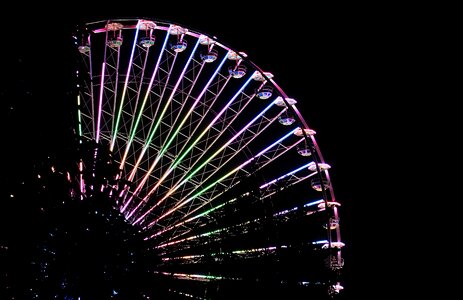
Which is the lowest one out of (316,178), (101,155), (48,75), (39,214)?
(39,214)

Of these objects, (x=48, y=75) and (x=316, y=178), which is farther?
(x=316, y=178)

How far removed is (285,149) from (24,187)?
404 inches

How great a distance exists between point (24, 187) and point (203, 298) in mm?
6395

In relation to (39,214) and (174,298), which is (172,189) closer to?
(174,298)

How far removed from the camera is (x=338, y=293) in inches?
545

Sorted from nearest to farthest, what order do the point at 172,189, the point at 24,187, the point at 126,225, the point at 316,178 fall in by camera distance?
the point at 24,187
the point at 126,225
the point at 172,189
the point at 316,178

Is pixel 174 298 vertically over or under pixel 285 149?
under

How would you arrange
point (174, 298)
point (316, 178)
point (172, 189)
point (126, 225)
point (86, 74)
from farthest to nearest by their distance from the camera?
1. point (316, 178)
2. point (172, 189)
3. point (174, 298)
4. point (126, 225)
5. point (86, 74)

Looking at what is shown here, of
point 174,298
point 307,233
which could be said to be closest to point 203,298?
point 174,298

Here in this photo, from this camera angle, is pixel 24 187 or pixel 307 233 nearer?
pixel 24 187

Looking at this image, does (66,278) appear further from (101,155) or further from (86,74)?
(86,74)

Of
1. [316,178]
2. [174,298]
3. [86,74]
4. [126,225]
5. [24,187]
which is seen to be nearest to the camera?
[24,187]

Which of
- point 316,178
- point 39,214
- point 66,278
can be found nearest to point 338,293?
point 316,178

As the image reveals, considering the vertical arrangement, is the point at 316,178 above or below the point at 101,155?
above
